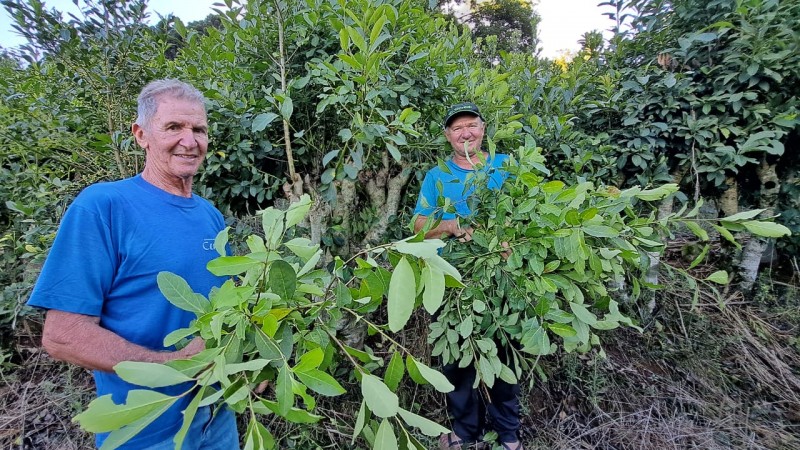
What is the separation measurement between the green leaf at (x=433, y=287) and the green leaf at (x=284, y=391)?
29 cm

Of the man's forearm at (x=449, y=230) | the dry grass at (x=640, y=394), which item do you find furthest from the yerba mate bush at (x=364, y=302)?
the dry grass at (x=640, y=394)

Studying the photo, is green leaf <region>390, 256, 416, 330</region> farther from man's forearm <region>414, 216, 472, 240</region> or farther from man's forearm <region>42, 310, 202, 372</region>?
man's forearm <region>414, 216, 472, 240</region>

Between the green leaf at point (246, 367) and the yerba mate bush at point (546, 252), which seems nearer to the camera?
the green leaf at point (246, 367)

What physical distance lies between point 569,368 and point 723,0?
116 inches

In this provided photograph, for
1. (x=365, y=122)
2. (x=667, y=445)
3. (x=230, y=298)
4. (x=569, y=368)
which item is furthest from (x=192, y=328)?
(x=667, y=445)

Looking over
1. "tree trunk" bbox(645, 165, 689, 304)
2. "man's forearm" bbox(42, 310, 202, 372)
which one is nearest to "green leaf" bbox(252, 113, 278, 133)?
"man's forearm" bbox(42, 310, 202, 372)

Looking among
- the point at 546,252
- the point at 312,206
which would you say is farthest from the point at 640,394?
the point at 312,206

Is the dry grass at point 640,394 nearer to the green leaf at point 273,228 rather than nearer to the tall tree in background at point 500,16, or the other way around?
the green leaf at point 273,228

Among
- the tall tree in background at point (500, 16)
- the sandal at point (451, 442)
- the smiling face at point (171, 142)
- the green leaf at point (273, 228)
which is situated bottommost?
the sandal at point (451, 442)

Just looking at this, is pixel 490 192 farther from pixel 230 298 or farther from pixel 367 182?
pixel 230 298

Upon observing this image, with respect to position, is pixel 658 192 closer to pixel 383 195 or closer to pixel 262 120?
pixel 383 195

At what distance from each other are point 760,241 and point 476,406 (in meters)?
2.78

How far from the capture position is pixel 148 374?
0.61 metres

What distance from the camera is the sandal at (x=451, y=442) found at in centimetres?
238
